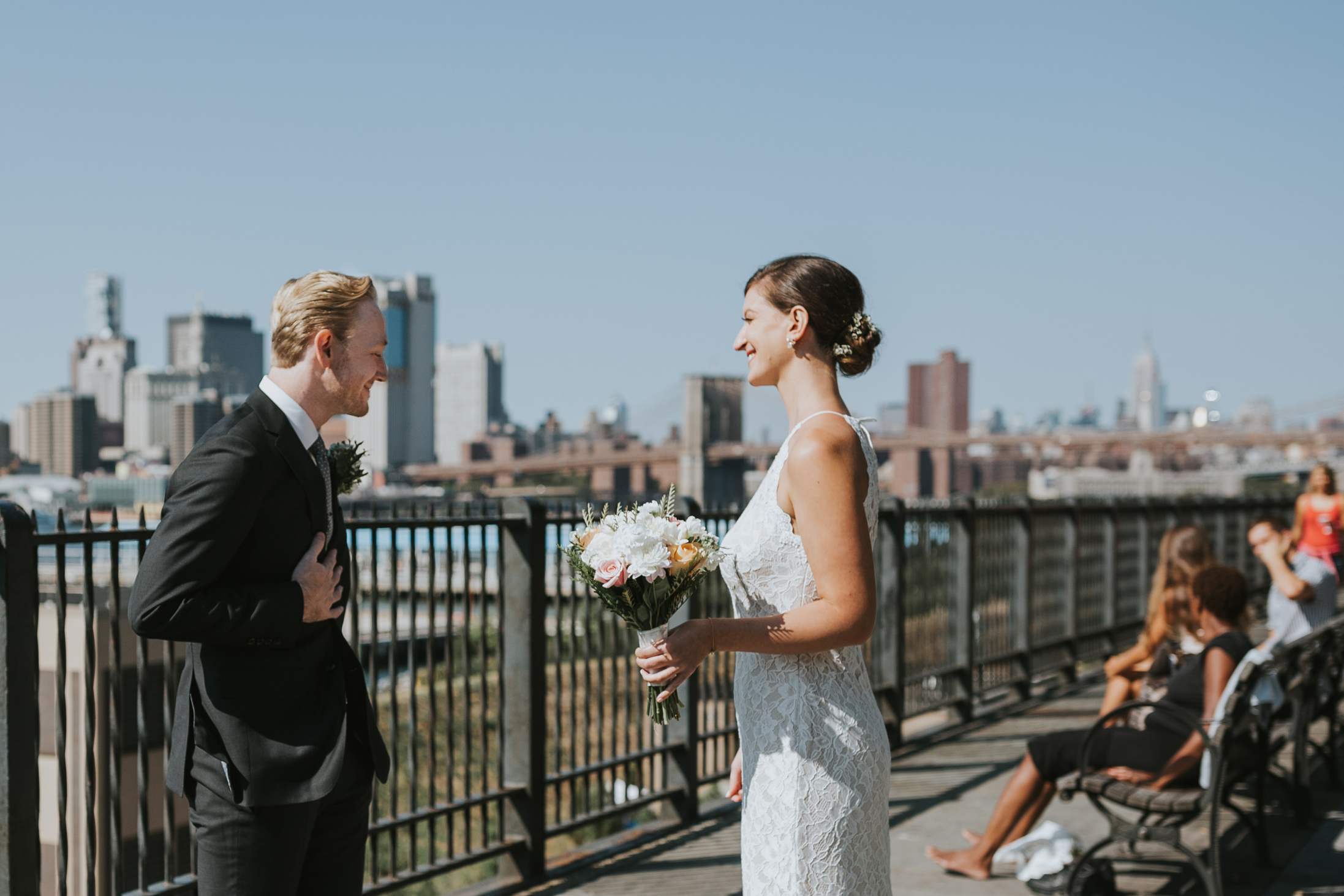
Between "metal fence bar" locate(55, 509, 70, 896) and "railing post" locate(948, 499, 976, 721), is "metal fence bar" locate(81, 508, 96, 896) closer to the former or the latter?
"metal fence bar" locate(55, 509, 70, 896)

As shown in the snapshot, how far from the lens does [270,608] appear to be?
A: 7.83 feet

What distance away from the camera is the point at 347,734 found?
2635 mm

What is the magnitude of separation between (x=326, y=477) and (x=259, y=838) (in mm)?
725

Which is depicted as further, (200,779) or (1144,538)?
(1144,538)

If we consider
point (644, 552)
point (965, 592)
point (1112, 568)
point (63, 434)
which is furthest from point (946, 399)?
point (644, 552)

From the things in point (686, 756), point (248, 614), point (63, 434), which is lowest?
point (686, 756)

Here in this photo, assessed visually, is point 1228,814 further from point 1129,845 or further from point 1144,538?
point 1144,538

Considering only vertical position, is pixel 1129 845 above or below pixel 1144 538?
below

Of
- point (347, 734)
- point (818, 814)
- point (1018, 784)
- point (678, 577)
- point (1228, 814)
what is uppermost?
point (678, 577)

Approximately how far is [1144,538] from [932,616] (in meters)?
5.12

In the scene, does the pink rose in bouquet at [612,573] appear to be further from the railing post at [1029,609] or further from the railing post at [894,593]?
the railing post at [1029,609]

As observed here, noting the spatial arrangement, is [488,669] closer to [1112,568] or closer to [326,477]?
[326,477]

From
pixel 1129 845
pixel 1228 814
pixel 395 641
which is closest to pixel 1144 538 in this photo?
pixel 1228 814

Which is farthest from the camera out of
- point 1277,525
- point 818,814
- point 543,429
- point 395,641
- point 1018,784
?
point 543,429
